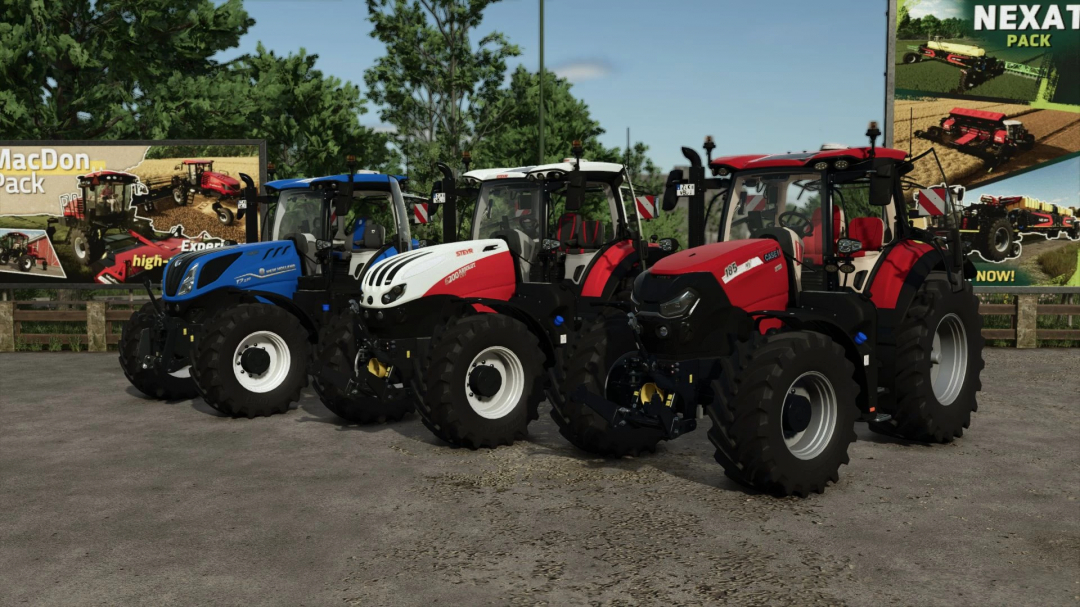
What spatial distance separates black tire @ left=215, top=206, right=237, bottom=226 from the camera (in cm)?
2003

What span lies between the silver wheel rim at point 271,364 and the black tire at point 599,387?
3.94 meters

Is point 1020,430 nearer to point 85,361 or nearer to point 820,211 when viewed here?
point 820,211

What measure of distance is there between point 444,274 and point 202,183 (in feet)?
38.7

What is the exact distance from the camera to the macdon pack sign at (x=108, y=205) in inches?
783

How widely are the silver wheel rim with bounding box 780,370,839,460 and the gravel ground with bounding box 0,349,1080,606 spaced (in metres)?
0.38

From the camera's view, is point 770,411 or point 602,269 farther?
point 602,269

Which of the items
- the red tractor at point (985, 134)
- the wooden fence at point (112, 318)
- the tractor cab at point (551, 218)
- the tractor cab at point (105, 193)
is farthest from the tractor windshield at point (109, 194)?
the red tractor at point (985, 134)

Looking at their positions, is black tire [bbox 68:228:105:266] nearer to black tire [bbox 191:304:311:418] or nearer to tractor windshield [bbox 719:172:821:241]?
black tire [bbox 191:304:311:418]

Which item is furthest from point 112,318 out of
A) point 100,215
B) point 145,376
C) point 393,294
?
point 393,294

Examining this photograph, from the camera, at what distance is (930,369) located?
355 inches

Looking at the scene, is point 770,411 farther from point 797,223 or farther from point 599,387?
point 797,223

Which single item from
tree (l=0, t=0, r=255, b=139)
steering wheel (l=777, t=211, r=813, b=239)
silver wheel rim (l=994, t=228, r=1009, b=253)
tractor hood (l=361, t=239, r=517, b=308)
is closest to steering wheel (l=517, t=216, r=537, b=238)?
tractor hood (l=361, t=239, r=517, b=308)

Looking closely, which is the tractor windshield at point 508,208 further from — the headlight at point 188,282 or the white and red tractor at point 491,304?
the headlight at point 188,282

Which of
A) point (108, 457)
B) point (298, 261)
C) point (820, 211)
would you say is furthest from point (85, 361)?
point (820, 211)
